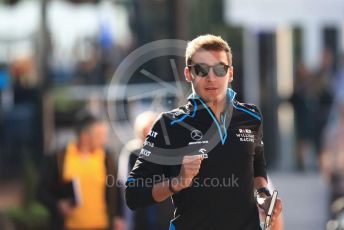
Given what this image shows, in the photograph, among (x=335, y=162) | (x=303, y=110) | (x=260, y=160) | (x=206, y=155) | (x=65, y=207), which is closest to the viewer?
(x=206, y=155)

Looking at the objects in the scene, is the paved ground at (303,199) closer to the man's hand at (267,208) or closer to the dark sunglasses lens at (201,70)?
the man's hand at (267,208)

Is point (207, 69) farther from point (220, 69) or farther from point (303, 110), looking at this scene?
point (303, 110)

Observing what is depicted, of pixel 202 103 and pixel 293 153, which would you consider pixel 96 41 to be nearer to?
pixel 293 153

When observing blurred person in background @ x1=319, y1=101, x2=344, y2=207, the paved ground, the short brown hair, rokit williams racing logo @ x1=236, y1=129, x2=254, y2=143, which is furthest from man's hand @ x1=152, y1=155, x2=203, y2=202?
the paved ground

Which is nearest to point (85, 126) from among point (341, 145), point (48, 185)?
point (48, 185)

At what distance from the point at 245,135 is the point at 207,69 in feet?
1.08

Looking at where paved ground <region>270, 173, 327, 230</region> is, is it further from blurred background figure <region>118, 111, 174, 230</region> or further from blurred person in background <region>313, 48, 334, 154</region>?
blurred background figure <region>118, 111, 174, 230</region>

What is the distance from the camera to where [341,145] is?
34.1ft

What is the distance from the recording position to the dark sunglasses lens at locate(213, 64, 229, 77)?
14.8 feet

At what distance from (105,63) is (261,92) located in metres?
3.63

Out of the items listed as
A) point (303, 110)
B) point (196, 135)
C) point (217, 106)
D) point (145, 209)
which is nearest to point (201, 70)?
point (217, 106)

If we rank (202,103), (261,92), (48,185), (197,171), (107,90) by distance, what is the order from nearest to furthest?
(197,171)
(202,103)
(48,185)
(107,90)
(261,92)

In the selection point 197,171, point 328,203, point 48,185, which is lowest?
point 328,203

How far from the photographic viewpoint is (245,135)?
14.8 ft
